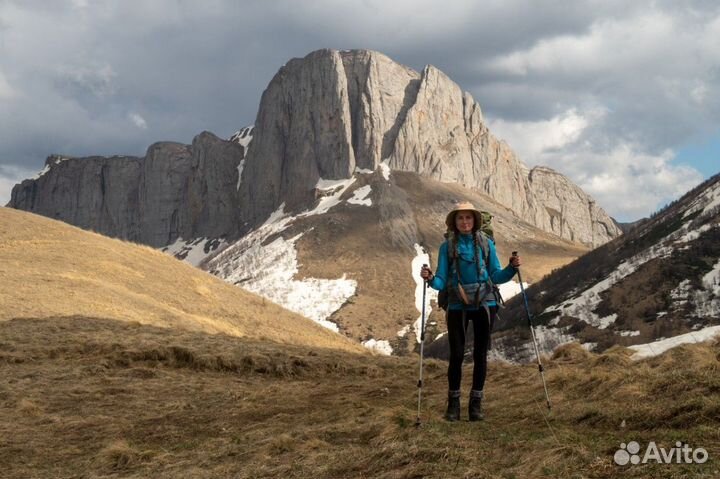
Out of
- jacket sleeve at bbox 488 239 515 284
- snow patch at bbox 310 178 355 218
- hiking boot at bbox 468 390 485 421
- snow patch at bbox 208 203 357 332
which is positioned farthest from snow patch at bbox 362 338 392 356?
hiking boot at bbox 468 390 485 421

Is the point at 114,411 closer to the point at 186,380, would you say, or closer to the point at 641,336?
the point at 186,380

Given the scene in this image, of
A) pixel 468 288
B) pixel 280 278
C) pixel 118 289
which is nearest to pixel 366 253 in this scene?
pixel 280 278

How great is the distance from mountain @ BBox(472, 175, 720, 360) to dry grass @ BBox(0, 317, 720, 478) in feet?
150

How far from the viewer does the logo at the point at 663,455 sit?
18.6ft

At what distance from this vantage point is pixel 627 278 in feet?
269

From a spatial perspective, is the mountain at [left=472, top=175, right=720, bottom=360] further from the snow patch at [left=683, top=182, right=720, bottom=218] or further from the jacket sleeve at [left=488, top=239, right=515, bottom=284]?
the jacket sleeve at [left=488, top=239, right=515, bottom=284]

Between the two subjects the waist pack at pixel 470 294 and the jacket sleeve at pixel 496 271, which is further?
the jacket sleeve at pixel 496 271

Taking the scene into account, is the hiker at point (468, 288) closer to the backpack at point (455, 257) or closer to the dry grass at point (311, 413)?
the backpack at point (455, 257)

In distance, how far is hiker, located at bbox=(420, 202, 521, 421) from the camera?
9.02 metres

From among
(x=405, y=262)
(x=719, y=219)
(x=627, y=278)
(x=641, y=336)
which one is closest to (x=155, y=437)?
(x=641, y=336)

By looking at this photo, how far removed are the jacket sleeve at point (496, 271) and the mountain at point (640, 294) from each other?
1943 inches

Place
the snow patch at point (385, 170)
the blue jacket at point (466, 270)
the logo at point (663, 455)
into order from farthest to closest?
1. the snow patch at point (385, 170)
2. the blue jacket at point (466, 270)
3. the logo at point (663, 455)

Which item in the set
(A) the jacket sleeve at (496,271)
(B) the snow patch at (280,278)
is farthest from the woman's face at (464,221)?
(B) the snow patch at (280,278)

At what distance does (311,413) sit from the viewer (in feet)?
35.8
